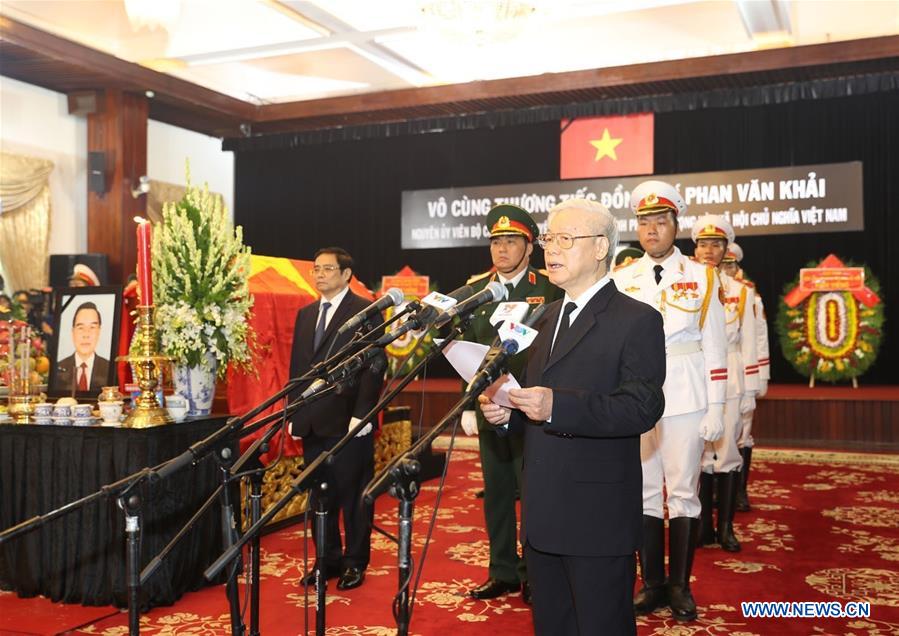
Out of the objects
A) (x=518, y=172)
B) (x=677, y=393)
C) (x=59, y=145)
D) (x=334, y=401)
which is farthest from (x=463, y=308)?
(x=518, y=172)

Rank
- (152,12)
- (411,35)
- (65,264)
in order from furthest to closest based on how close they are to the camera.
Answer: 1. (65,264)
2. (411,35)
3. (152,12)

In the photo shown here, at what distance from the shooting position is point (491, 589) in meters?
3.75

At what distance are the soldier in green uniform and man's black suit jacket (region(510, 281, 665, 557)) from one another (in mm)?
1454

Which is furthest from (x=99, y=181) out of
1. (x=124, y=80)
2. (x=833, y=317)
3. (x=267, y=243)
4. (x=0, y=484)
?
(x=833, y=317)

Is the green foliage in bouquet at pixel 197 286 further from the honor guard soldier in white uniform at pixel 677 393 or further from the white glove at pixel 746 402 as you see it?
the white glove at pixel 746 402

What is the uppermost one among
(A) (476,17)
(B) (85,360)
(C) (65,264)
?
(A) (476,17)

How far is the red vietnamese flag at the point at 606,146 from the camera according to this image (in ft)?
36.3

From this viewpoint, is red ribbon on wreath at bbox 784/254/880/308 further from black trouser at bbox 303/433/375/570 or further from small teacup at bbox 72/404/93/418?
small teacup at bbox 72/404/93/418

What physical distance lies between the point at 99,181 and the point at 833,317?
347 inches

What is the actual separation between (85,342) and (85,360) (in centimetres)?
9

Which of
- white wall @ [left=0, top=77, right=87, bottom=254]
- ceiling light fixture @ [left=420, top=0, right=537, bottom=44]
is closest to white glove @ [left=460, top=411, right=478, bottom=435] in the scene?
ceiling light fixture @ [left=420, top=0, right=537, bottom=44]

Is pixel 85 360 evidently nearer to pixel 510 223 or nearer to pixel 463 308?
pixel 510 223

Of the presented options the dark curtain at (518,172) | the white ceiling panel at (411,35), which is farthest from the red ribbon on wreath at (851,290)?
the white ceiling panel at (411,35)

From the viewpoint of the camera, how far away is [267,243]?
45.5 ft
